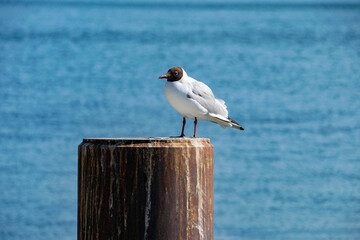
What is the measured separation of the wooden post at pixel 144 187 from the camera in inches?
87.0

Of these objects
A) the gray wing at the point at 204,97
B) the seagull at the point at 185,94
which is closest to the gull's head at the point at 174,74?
the seagull at the point at 185,94

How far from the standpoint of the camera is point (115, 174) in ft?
7.29

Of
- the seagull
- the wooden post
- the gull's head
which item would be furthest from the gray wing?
the wooden post

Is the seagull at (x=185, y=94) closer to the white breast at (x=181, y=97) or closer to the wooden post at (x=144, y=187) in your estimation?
the white breast at (x=181, y=97)

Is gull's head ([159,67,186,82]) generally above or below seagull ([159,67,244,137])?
above

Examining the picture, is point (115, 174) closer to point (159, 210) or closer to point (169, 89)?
point (159, 210)

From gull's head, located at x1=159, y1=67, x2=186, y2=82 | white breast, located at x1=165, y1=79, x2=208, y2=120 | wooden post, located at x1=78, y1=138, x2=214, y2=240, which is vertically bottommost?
wooden post, located at x1=78, y1=138, x2=214, y2=240

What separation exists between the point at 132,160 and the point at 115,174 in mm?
92

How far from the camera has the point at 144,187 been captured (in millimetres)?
2211

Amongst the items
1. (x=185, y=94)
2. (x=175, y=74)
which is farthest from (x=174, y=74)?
(x=185, y=94)

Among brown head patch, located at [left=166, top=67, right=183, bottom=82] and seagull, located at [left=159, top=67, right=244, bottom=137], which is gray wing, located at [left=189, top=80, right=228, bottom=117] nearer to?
seagull, located at [left=159, top=67, right=244, bottom=137]

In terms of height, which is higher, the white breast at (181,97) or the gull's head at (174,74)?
the gull's head at (174,74)

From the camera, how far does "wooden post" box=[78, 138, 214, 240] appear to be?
7.25 ft

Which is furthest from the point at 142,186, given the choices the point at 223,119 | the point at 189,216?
the point at 223,119
